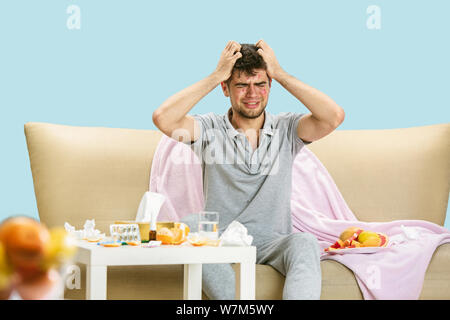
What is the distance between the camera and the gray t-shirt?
2.00m

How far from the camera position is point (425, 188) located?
252cm

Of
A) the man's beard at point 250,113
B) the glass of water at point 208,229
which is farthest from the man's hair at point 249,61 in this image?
the glass of water at point 208,229

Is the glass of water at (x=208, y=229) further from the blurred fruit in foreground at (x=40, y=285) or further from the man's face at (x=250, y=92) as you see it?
the blurred fruit in foreground at (x=40, y=285)

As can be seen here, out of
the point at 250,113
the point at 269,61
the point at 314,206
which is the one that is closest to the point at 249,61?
the point at 269,61

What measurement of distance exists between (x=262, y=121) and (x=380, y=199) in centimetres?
67

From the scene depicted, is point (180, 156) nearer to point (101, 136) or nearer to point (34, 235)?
point (101, 136)

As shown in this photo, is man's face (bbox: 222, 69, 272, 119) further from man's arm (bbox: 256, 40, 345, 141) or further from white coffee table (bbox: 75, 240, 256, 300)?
white coffee table (bbox: 75, 240, 256, 300)

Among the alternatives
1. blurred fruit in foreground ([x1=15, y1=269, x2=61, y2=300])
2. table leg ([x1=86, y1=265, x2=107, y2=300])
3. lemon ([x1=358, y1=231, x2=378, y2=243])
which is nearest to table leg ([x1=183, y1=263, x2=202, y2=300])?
table leg ([x1=86, y1=265, x2=107, y2=300])

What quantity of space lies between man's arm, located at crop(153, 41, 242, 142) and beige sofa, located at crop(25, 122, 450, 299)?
40 cm

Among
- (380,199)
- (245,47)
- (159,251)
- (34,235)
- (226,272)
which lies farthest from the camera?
(380,199)

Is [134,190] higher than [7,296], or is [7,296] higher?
[7,296]

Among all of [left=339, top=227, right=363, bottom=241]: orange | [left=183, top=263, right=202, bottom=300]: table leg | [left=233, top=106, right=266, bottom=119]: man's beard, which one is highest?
[left=233, top=106, right=266, bottom=119]: man's beard

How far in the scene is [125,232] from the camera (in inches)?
61.3

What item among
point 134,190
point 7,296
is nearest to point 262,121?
point 134,190
